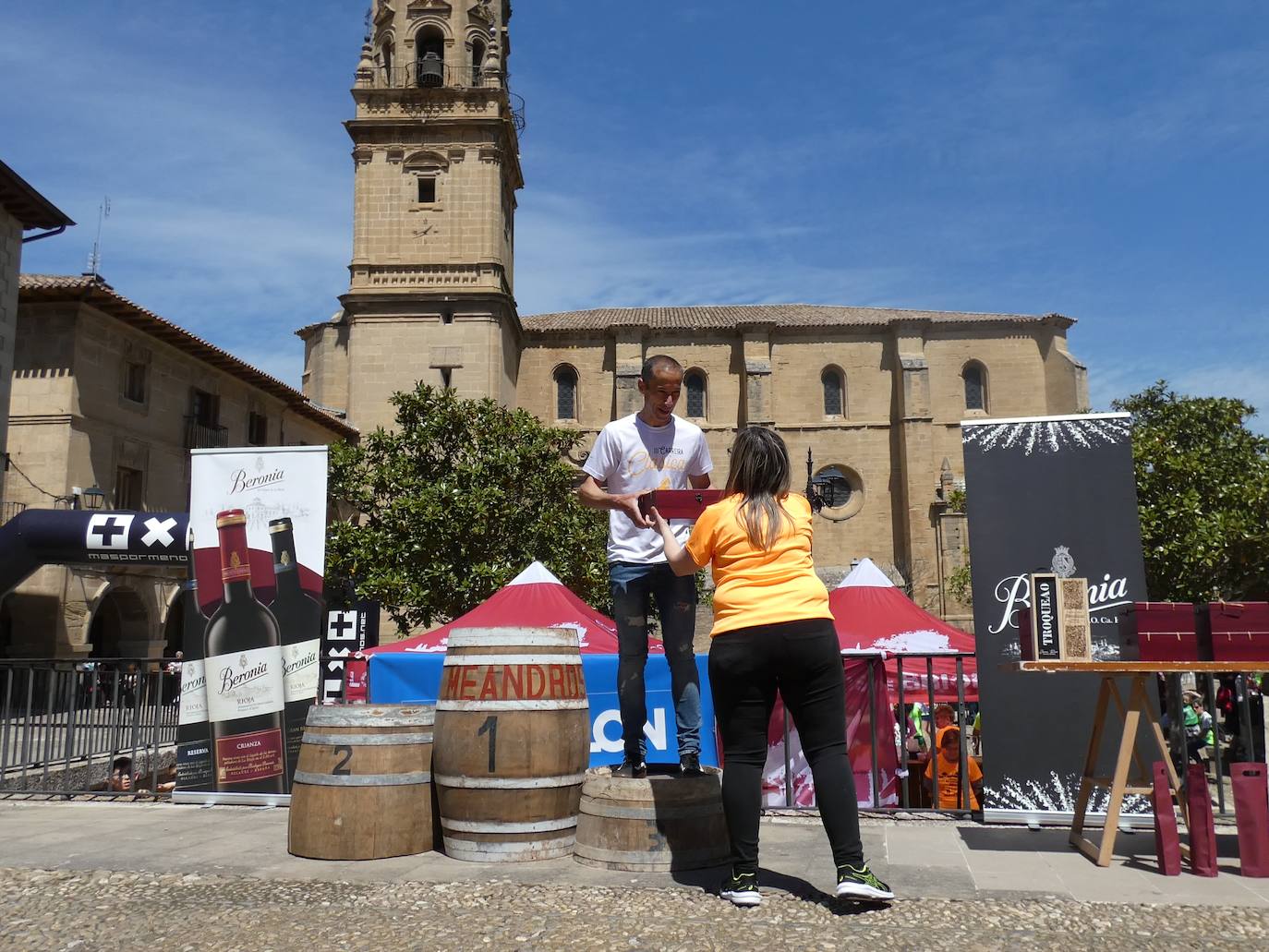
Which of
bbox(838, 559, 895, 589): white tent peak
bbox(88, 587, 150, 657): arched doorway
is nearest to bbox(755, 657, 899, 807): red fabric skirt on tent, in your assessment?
bbox(838, 559, 895, 589): white tent peak

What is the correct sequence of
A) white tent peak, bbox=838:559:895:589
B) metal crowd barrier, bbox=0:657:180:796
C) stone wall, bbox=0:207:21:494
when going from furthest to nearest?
1. stone wall, bbox=0:207:21:494
2. white tent peak, bbox=838:559:895:589
3. metal crowd barrier, bbox=0:657:180:796

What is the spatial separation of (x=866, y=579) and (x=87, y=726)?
29.3ft

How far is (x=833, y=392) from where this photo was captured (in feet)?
141

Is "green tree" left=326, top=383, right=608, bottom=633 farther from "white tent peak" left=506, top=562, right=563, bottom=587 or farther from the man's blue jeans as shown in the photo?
the man's blue jeans

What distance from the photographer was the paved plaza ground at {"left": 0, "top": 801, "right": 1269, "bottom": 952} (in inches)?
128

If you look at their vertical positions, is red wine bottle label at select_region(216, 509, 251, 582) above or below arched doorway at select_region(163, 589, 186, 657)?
above

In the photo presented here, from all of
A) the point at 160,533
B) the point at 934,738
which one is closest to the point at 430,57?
the point at 160,533

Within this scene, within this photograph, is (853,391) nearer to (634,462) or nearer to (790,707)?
(634,462)

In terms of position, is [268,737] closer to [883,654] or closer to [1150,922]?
[883,654]

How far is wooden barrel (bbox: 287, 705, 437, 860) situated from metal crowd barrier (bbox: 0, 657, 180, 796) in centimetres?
275

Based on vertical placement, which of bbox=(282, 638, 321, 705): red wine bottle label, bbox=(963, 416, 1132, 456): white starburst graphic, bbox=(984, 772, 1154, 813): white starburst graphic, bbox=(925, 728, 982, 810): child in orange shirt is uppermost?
bbox=(963, 416, 1132, 456): white starburst graphic

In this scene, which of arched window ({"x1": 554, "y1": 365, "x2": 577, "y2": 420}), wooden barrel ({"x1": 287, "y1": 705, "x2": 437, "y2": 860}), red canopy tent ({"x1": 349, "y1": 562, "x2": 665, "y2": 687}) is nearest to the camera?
wooden barrel ({"x1": 287, "y1": 705, "x2": 437, "y2": 860})

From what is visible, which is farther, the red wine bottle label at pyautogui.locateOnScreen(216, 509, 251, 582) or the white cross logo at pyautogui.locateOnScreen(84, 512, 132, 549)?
the white cross logo at pyautogui.locateOnScreen(84, 512, 132, 549)

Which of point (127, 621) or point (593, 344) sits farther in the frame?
point (593, 344)
